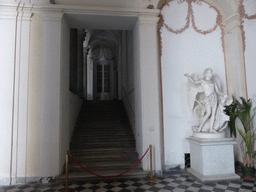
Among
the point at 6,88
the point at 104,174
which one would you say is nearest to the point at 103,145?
the point at 104,174

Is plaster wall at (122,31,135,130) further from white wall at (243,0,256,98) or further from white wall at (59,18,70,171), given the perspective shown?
white wall at (243,0,256,98)

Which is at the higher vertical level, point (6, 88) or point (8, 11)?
point (8, 11)

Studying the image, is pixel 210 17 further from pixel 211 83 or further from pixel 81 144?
pixel 81 144

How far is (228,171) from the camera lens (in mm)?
4898

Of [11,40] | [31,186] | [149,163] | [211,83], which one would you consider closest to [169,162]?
[149,163]

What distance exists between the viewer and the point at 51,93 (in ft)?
16.7

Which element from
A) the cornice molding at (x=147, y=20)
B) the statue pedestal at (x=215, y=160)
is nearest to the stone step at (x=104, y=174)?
the statue pedestal at (x=215, y=160)

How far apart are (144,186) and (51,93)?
3.37 meters

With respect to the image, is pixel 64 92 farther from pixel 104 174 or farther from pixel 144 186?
pixel 144 186

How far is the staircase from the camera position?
5.24 meters

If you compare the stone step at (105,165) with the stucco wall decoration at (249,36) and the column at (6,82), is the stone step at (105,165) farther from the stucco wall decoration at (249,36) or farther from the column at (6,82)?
the stucco wall decoration at (249,36)

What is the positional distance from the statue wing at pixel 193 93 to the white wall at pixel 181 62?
19 centimetres

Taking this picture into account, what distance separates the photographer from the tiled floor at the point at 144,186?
167 inches

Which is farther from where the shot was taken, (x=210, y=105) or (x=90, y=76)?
(x=90, y=76)
